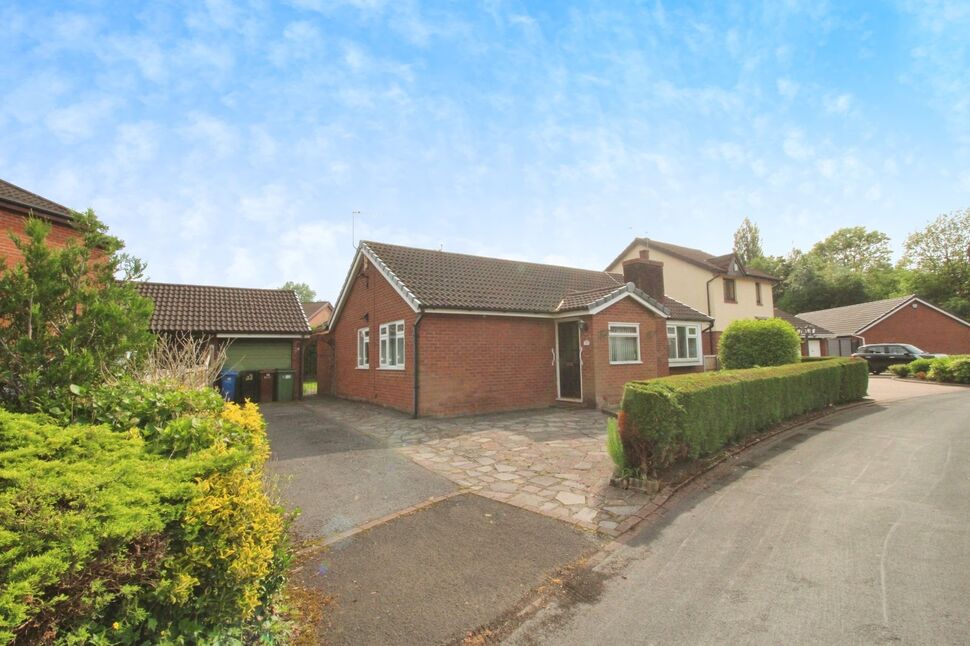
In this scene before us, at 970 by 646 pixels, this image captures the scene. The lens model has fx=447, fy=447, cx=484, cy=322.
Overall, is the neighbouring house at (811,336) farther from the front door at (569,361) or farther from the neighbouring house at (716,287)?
the front door at (569,361)

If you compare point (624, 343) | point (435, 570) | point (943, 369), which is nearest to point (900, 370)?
point (943, 369)

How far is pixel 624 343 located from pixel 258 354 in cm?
1344

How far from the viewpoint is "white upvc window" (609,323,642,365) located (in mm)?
A: 13586

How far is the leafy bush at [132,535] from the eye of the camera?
193cm

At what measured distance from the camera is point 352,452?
802 centimetres

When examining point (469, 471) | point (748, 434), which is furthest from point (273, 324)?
point (748, 434)

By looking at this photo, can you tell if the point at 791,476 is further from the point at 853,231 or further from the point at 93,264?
the point at 853,231

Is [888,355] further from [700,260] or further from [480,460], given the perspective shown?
[480,460]

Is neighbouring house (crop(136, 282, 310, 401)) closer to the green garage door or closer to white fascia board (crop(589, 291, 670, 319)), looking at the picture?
the green garage door

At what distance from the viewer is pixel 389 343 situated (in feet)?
46.6

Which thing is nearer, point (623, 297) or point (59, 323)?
point (59, 323)

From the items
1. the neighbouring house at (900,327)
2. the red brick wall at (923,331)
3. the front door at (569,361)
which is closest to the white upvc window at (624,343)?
the front door at (569,361)

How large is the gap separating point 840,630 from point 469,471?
15.0 feet

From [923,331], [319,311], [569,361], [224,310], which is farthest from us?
[319,311]
